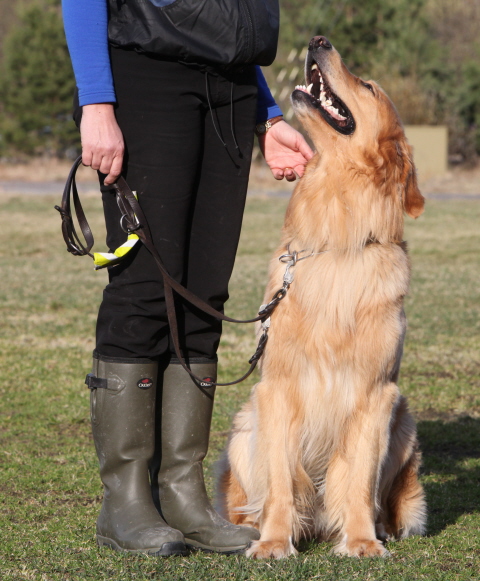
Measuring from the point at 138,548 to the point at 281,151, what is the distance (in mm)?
1615

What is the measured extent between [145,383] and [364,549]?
0.96 m

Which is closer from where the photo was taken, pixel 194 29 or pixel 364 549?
pixel 194 29

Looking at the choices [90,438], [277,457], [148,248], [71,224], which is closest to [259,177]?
[90,438]

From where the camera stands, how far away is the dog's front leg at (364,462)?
269 centimetres

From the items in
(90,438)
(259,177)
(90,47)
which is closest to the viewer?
(90,47)

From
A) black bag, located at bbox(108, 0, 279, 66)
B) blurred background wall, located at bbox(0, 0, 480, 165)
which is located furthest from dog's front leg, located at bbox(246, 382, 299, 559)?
blurred background wall, located at bbox(0, 0, 480, 165)

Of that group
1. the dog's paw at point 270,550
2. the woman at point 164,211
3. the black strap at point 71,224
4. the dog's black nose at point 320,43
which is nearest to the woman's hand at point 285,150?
the woman at point 164,211

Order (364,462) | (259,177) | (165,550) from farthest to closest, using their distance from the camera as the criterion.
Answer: (259,177) → (364,462) → (165,550)

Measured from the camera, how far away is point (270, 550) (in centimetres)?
261

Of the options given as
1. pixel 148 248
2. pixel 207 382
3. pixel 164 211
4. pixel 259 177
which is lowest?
pixel 259 177

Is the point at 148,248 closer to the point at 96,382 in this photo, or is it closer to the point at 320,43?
the point at 96,382

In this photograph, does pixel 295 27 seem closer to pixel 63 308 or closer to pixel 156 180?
pixel 63 308

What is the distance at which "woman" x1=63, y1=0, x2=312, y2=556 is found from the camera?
2377 millimetres

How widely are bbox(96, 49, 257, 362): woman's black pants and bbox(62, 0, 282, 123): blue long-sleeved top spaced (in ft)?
0.21
